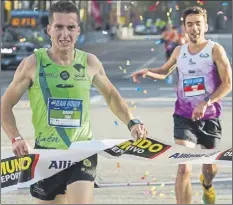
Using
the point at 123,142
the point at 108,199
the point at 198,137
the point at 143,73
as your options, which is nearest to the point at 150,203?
the point at 108,199

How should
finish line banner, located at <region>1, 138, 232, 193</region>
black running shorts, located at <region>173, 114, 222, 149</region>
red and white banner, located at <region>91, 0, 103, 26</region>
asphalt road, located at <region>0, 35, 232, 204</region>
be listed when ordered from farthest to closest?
1. red and white banner, located at <region>91, 0, 103, 26</region>
2. asphalt road, located at <region>0, 35, 232, 204</region>
3. black running shorts, located at <region>173, 114, 222, 149</region>
4. finish line banner, located at <region>1, 138, 232, 193</region>

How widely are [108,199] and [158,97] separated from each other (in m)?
13.2

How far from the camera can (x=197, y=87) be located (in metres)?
8.22

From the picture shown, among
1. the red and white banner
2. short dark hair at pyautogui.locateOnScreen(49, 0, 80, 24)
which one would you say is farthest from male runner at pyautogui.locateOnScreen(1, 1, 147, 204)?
the red and white banner

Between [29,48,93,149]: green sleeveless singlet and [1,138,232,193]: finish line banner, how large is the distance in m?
0.08

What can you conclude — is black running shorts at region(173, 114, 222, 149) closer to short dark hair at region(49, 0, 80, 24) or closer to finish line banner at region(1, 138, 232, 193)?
finish line banner at region(1, 138, 232, 193)

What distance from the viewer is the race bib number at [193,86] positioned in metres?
8.17

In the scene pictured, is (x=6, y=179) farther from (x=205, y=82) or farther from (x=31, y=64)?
(x=205, y=82)

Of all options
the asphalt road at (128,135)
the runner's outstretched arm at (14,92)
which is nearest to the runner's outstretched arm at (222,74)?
the asphalt road at (128,135)

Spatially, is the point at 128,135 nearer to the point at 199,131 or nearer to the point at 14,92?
the point at 199,131

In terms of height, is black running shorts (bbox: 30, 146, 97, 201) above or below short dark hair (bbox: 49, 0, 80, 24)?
below

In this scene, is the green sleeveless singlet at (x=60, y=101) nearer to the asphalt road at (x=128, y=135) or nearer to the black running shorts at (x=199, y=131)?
the black running shorts at (x=199, y=131)

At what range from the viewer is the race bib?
6219 millimetres

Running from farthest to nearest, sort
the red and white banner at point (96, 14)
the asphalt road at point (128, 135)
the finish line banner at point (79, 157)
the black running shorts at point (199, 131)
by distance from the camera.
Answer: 1. the red and white banner at point (96, 14)
2. the asphalt road at point (128, 135)
3. the black running shorts at point (199, 131)
4. the finish line banner at point (79, 157)
